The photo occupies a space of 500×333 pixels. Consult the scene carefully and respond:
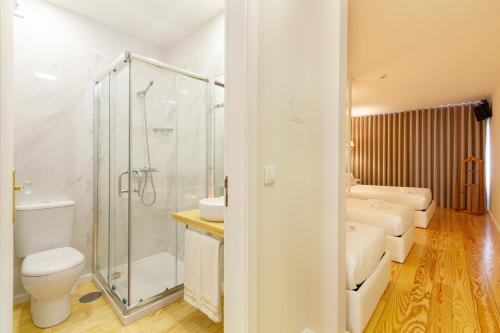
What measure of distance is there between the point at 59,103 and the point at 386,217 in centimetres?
389

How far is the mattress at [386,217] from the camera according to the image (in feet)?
9.77

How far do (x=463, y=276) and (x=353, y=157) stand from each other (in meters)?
5.71

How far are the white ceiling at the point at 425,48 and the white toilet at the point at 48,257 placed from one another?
3.28 metres

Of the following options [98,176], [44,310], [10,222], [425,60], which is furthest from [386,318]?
[425,60]

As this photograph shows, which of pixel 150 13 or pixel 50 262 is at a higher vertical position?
pixel 150 13

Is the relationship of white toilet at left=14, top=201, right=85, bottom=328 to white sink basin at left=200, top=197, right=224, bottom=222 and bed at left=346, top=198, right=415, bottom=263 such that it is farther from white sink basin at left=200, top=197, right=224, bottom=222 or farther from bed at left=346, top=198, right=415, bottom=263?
bed at left=346, top=198, right=415, bottom=263

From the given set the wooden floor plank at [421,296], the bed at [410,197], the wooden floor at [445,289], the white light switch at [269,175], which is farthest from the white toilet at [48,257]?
the bed at [410,197]

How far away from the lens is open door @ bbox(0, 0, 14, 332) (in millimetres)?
729

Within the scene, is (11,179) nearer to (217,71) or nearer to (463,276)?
(217,71)

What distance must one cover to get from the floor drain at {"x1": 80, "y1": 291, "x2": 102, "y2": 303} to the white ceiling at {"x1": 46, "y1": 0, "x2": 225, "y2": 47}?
9.03ft

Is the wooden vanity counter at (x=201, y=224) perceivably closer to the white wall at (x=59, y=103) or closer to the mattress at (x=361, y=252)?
the mattress at (x=361, y=252)

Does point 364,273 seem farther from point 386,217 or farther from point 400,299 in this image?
point 386,217

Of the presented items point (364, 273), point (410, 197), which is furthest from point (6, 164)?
point (410, 197)

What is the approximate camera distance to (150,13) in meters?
2.43
